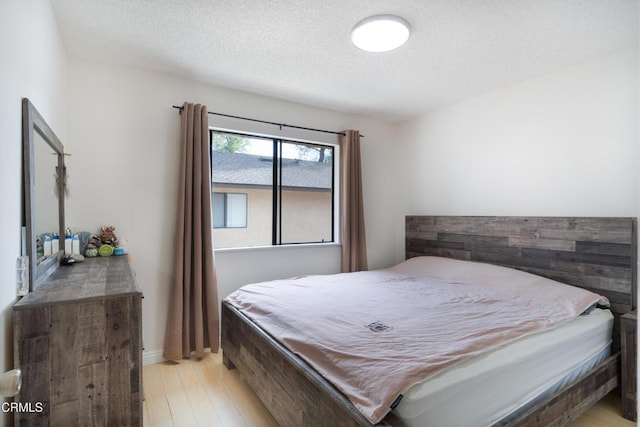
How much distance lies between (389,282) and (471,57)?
1.95 metres

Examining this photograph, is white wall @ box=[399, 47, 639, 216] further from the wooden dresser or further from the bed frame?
the wooden dresser

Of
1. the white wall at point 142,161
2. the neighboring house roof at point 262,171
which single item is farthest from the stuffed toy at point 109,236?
the neighboring house roof at point 262,171

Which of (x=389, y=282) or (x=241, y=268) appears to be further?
(x=241, y=268)

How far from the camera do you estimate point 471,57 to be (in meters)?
2.46

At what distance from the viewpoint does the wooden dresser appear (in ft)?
3.84

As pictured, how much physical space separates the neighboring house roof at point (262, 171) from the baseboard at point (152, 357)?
62.3 inches

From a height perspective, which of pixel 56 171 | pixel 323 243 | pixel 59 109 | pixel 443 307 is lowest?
pixel 443 307

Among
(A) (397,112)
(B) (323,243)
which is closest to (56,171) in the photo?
(B) (323,243)

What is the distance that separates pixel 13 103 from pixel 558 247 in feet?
11.4

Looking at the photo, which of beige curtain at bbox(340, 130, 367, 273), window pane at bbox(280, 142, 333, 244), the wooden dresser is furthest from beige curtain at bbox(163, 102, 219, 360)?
beige curtain at bbox(340, 130, 367, 273)

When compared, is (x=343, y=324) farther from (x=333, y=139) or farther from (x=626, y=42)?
(x=626, y=42)

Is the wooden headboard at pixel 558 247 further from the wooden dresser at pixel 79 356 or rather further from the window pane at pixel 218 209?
the wooden dresser at pixel 79 356

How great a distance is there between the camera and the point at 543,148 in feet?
9.07
